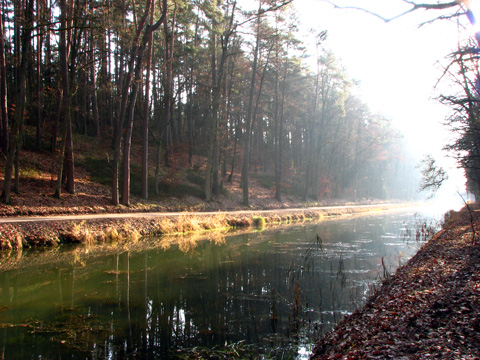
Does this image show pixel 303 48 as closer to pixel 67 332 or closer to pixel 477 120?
pixel 477 120

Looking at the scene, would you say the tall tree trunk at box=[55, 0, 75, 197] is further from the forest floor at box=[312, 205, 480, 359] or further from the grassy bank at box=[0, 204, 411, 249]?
the forest floor at box=[312, 205, 480, 359]

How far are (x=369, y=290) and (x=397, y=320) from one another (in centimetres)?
360

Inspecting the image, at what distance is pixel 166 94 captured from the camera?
75.8ft

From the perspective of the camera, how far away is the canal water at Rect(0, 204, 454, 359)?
199 inches

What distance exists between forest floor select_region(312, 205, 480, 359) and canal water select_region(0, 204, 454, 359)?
36.0 inches

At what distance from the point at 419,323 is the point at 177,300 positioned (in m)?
4.55

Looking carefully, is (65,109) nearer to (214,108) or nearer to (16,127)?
(16,127)

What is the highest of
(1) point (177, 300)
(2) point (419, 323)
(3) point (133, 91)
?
(3) point (133, 91)

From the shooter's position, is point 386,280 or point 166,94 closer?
point 386,280

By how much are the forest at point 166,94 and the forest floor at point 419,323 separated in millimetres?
5736

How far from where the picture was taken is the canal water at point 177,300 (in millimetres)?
5043

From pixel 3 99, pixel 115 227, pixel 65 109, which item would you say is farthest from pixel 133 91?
pixel 115 227

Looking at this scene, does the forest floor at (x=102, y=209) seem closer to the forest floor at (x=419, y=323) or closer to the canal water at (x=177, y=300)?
the canal water at (x=177, y=300)

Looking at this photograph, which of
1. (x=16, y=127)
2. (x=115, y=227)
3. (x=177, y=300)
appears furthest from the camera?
(x=115, y=227)
